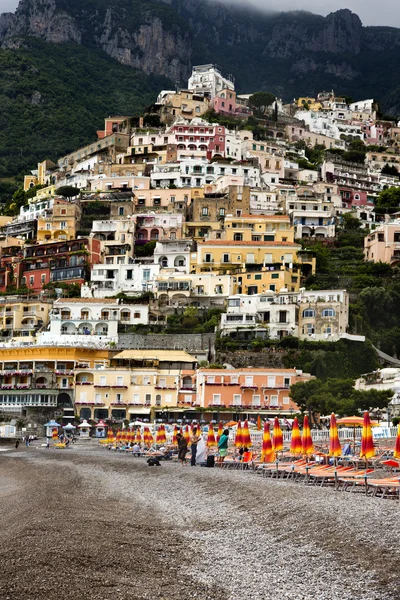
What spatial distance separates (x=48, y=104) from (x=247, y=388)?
351ft

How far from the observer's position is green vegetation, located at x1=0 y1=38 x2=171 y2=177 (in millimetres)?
161500

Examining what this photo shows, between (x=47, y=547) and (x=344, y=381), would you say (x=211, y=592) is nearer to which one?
(x=47, y=547)

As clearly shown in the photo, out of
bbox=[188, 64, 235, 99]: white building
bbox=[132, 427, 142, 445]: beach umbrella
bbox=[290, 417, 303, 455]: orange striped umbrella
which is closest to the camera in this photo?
bbox=[290, 417, 303, 455]: orange striped umbrella

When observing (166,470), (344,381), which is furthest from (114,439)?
(166,470)

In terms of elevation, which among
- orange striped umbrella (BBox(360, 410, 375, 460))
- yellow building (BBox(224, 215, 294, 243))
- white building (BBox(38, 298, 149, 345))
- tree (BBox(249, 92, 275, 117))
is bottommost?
orange striped umbrella (BBox(360, 410, 375, 460))

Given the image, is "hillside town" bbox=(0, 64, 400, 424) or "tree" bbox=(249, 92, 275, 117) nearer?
"hillside town" bbox=(0, 64, 400, 424)

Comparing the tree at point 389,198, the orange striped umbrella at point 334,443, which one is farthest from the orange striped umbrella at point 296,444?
the tree at point 389,198

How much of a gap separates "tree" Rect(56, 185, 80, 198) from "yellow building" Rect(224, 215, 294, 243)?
21934 mm

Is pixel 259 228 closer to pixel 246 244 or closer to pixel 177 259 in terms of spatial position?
pixel 246 244

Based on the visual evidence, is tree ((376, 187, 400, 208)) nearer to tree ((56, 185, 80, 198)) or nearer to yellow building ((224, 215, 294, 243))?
yellow building ((224, 215, 294, 243))

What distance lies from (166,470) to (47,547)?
67.1ft

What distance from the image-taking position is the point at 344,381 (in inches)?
2547

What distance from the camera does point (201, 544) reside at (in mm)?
17922

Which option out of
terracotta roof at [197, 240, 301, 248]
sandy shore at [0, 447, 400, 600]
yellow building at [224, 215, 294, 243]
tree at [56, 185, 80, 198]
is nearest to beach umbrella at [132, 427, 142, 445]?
sandy shore at [0, 447, 400, 600]
